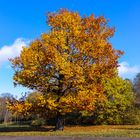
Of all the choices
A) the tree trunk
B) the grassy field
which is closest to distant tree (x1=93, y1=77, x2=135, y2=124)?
the grassy field

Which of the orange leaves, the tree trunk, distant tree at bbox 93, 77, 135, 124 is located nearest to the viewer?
the orange leaves

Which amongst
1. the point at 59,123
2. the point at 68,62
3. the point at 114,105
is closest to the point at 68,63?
the point at 68,62

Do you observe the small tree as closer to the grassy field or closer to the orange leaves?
the orange leaves

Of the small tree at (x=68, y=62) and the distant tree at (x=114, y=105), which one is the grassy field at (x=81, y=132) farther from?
the distant tree at (x=114, y=105)

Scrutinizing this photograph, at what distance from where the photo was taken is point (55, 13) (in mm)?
35344

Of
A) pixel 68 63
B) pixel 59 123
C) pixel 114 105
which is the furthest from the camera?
pixel 114 105

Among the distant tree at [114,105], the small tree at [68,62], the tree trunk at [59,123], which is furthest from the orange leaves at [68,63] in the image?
the distant tree at [114,105]

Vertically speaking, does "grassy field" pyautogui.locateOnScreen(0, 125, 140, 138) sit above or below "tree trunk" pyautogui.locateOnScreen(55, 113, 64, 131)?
below

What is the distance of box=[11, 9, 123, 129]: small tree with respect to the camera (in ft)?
108

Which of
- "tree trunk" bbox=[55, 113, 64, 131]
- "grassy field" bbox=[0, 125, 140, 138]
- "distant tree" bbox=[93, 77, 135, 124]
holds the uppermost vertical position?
"distant tree" bbox=[93, 77, 135, 124]

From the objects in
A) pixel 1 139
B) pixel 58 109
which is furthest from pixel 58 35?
pixel 1 139

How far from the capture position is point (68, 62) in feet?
108

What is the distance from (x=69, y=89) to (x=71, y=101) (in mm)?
2051

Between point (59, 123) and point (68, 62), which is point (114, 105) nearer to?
point (59, 123)
